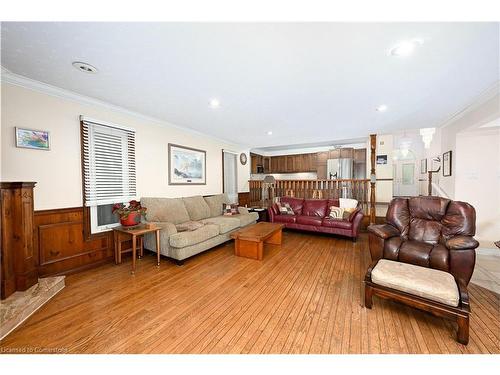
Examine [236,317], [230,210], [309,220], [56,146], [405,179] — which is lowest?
[236,317]

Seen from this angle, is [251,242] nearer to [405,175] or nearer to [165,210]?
[165,210]

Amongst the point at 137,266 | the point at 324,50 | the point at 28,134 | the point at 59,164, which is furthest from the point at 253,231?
the point at 28,134

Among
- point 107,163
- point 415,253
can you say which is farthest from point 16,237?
point 415,253

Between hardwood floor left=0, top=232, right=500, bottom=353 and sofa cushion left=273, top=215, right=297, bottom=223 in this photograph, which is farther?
sofa cushion left=273, top=215, right=297, bottom=223

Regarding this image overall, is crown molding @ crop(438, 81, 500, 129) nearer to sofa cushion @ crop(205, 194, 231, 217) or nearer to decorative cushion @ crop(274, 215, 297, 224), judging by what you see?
decorative cushion @ crop(274, 215, 297, 224)

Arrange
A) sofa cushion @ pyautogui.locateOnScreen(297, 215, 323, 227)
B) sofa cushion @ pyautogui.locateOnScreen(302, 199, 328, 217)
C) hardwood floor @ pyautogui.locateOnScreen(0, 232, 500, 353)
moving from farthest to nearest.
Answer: sofa cushion @ pyautogui.locateOnScreen(302, 199, 328, 217), sofa cushion @ pyautogui.locateOnScreen(297, 215, 323, 227), hardwood floor @ pyautogui.locateOnScreen(0, 232, 500, 353)

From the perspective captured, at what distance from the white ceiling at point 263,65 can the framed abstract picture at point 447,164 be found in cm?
105

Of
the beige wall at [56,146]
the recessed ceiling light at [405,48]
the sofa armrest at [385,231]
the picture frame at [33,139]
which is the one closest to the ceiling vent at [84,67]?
the beige wall at [56,146]

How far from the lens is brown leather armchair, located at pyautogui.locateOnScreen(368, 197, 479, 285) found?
1.93 m

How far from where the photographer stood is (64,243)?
2469mm

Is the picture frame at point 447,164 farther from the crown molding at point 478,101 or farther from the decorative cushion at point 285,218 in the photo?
the decorative cushion at point 285,218

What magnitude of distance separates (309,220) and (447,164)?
9.40 ft

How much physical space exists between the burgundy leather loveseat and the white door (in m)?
4.95

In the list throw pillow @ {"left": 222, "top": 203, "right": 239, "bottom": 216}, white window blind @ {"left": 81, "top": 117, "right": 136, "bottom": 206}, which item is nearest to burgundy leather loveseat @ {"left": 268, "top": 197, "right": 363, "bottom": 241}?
throw pillow @ {"left": 222, "top": 203, "right": 239, "bottom": 216}
